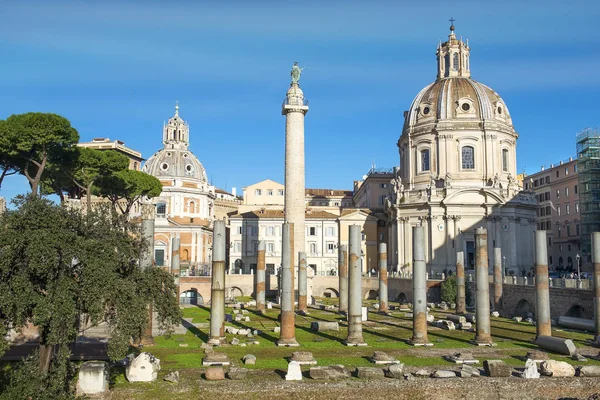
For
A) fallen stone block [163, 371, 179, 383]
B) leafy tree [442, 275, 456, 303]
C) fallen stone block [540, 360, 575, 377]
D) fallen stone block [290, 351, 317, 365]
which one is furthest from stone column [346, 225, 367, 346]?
leafy tree [442, 275, 456, 303]

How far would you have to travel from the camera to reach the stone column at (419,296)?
27.2 metres

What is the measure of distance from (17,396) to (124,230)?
5.45 m

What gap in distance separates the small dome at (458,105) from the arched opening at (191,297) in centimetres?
2861

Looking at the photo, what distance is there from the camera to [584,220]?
64.4 metres

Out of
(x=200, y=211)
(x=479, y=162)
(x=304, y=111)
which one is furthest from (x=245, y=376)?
(x=200, y=211)

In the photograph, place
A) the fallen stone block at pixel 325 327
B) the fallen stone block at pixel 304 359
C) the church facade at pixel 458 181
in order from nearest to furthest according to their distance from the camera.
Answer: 1. the fallen stone block at pixel 304 359
2. the fallen stone block at pixel 325 327
3. the church facade at pixel 458 181

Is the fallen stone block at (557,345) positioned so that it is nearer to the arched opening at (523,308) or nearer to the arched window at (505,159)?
the arched opening at (523,308)

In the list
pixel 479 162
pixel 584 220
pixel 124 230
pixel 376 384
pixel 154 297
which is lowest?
pixel 376 384

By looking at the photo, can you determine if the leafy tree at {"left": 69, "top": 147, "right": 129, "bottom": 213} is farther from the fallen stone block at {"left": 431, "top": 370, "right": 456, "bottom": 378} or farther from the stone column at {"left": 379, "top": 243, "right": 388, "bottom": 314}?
the fallen stone block at {"left": 431, "top": 370, "right": 456, "bottom": 378}

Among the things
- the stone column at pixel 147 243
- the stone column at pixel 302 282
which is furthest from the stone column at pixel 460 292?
the stone column at pixel 147 243

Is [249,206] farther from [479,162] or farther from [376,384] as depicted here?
[376,384]

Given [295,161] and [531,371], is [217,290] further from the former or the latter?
[295,161]

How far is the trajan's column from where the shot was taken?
51812mm


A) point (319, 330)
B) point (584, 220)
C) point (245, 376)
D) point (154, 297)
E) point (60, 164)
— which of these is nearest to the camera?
point (154, 297)
